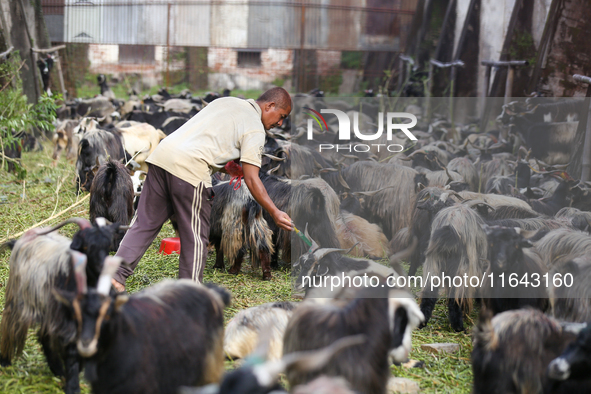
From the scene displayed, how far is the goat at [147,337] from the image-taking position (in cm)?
222

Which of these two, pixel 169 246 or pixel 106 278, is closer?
pixel 106 278

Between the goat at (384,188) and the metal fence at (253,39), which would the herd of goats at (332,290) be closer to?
the goat at (384,188)

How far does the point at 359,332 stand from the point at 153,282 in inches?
109

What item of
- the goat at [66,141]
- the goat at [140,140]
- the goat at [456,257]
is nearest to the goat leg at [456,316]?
the goat at [456,257]

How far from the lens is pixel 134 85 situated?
20.3 m

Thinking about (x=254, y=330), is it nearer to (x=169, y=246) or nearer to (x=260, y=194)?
(x=260, y=194)

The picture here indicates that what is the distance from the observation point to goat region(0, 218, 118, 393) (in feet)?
9.14

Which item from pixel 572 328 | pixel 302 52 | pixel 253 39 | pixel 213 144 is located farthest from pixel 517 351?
pixel 253 39

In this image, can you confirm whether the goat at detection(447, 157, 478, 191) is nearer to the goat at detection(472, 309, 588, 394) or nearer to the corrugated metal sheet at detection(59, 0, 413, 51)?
the goat at detection(472, 309, 588, 394)

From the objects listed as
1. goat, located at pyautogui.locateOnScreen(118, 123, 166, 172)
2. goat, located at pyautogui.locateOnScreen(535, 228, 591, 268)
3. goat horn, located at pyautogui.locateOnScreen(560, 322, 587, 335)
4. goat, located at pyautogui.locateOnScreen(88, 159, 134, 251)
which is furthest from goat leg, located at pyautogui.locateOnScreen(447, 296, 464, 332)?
goat, located at pyautogui.locateOnScreen(118, 123, 166, 172)

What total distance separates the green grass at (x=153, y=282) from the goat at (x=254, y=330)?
108mm

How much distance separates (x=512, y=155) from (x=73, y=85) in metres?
15.0

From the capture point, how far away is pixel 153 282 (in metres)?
4.76

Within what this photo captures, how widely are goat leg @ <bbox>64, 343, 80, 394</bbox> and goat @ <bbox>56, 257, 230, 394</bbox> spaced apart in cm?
52
